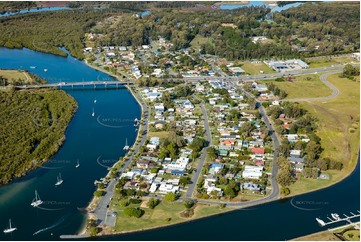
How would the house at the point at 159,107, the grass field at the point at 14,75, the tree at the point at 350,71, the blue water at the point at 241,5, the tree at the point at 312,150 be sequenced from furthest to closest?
the blue water at the point at 241,5 → the tree at the point at 350,71 → the grass field at the point at 14,75 → the house at the point at 159,107 → the tree at the point at 312,150

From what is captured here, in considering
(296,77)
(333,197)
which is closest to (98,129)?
(333,197)

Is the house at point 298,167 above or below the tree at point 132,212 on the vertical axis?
above

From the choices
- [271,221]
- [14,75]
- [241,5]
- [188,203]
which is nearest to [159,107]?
[188,203]

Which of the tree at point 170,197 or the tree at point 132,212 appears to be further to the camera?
the tree at point 170,197

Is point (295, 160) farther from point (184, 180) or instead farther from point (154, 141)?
point (154, 141)

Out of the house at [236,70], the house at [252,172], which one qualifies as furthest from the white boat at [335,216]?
the house at [236,70]

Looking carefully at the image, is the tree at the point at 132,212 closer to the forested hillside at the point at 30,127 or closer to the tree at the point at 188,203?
the tree at the point at 188,203

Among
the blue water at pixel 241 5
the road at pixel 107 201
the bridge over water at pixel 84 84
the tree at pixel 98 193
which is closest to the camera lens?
the road at pixel 107 201
